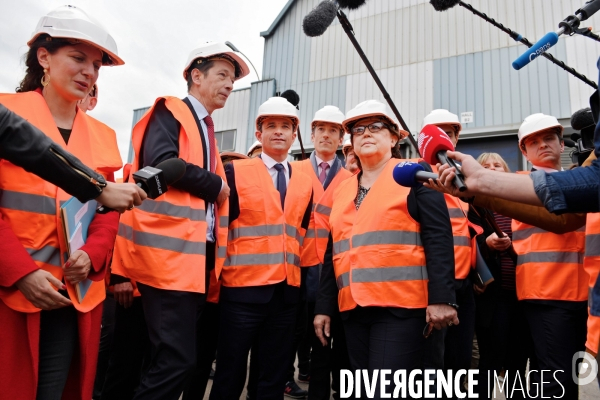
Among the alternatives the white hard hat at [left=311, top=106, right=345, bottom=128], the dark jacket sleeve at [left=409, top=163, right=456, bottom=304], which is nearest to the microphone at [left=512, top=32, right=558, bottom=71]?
the dark jacket sleeve at [left=409, top=163, right=456, bottom=304]

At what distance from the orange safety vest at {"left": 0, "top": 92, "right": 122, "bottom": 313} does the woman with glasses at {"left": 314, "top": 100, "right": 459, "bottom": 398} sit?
1.42 metres

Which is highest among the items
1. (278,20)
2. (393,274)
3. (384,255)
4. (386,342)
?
(278,20)

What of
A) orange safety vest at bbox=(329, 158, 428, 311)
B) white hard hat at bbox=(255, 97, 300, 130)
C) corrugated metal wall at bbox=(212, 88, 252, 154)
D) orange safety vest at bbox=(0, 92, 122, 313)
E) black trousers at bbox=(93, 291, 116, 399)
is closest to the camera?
orange safety vest at bbox=(0, 92, 122, 313)

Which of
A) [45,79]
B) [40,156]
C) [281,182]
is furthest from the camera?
[281,182]

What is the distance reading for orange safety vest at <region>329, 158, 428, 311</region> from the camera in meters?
2.37

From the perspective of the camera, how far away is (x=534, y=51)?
1.68 m

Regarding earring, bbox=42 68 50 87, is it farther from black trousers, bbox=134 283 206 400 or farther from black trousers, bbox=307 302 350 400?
black trousers, bbox=307 302 350 400

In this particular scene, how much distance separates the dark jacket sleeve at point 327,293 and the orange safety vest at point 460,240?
3.10ft

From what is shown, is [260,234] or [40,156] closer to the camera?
[40,156]

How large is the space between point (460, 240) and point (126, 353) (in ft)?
8.62

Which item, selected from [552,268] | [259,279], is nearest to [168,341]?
[259,279]

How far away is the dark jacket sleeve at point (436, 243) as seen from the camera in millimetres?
2296

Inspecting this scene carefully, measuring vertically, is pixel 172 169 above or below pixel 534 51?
below

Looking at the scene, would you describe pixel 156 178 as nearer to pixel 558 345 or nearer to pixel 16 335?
pixel 16 335
